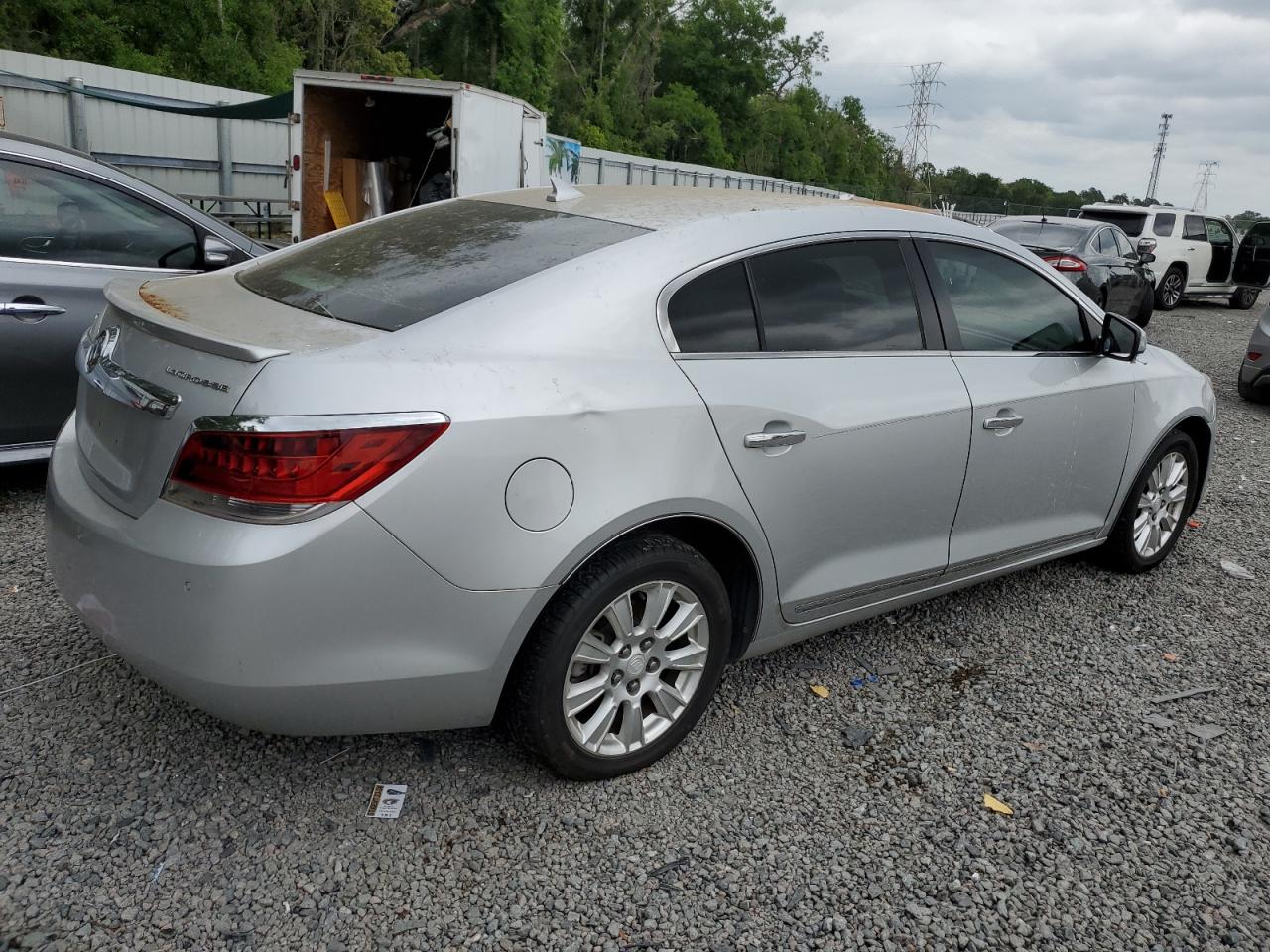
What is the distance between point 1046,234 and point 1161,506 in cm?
950

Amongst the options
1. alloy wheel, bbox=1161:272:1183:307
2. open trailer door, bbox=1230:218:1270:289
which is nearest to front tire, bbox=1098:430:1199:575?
alloy wheel, bbox=1161:272:1183:307

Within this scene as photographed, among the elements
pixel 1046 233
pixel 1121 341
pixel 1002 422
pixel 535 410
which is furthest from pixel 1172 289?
pixel 535 410

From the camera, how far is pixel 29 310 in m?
4.51

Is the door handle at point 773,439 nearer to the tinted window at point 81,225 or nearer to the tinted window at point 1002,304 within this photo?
the tinted window at point 1002,304

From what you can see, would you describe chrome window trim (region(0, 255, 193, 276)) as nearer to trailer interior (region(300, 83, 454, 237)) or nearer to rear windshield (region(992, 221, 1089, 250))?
trailer interior (region(300, 83, 454, 237))

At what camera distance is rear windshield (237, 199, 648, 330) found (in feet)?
9.16

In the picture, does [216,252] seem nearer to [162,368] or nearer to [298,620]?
[162,368]

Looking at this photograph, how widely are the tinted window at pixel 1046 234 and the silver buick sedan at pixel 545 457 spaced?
10106 mm

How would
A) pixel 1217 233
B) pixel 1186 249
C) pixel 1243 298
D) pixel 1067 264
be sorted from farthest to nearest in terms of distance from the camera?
1. pixel 1243 298
2. pixel 1217 233
3. pixel 1186 249
4. pixel 1067 264

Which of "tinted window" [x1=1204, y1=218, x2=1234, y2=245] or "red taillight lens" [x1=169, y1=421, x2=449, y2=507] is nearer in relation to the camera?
"red taillight lens" [x1=169, y1=421, x2=449, y2=507]

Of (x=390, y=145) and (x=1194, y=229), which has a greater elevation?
(x=390, y=145)

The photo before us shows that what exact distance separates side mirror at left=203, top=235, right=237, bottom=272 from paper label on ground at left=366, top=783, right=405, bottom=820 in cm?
301

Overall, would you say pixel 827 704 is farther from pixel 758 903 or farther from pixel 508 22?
pixel 508 22

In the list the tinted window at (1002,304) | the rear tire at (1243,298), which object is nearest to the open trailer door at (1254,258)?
the rear tire at (1243,298)
